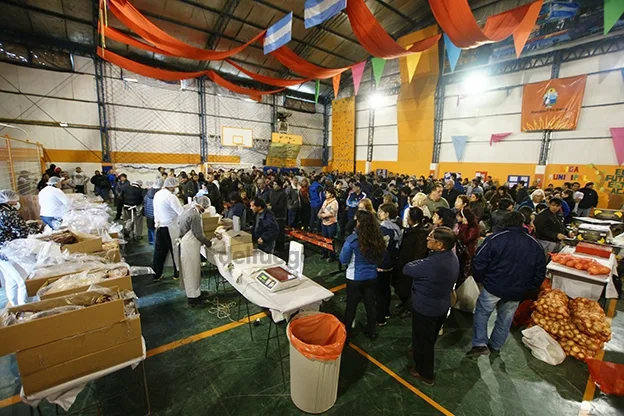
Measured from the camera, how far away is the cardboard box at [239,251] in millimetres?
3127

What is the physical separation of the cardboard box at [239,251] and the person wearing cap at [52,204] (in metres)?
3.19

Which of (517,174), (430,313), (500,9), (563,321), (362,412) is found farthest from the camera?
(517,174)

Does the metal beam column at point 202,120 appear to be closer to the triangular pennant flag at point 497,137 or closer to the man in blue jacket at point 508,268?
the triangular pennant flag at point 497,137

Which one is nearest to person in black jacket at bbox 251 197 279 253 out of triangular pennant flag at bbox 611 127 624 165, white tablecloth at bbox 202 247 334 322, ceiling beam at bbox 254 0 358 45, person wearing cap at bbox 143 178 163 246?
white tablecloth at bbox 202 247 334 322

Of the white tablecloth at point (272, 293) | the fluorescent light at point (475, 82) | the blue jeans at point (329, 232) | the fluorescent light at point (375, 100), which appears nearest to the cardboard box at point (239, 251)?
the white tablecloth at point (272, 293)

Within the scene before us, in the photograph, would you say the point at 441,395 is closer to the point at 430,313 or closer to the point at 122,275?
the point at 430,313

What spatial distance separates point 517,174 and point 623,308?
8.59 m

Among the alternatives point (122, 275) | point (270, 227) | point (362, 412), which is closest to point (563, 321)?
point (362, 412)

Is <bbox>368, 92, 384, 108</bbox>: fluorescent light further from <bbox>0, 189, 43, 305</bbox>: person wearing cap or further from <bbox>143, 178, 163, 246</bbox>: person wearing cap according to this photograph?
<bbox>0, 189, 43, 305</bbox>: person wearing cap

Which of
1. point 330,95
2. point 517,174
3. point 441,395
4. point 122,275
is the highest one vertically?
point 330,95

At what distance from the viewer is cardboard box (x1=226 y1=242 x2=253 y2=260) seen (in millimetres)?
3127

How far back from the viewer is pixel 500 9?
9953 mm

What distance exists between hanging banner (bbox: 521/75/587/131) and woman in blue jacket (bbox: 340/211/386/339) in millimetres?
11476

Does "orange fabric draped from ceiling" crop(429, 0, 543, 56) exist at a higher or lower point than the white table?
higher
